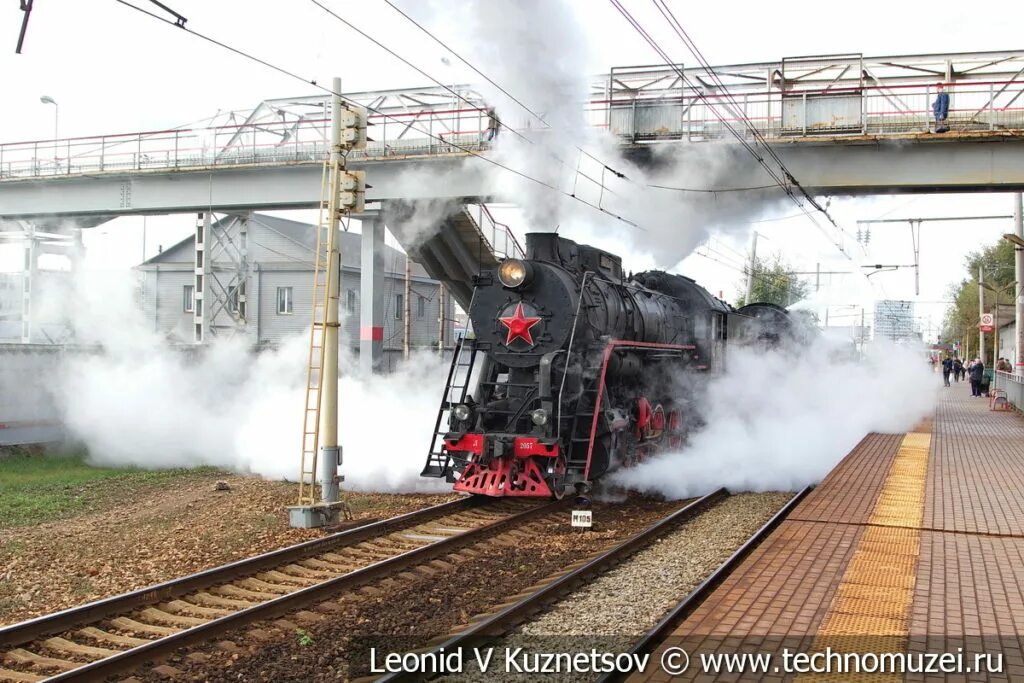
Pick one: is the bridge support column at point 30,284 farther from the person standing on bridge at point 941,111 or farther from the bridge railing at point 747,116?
the person standing on bridge at point 941,111

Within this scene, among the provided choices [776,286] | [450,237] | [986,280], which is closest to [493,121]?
[450,237]

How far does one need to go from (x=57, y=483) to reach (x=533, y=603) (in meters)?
10.6

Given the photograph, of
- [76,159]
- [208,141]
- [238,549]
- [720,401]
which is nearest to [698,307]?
[720,401]

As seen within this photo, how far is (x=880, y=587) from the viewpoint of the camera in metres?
5.94

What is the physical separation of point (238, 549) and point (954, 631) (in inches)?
262

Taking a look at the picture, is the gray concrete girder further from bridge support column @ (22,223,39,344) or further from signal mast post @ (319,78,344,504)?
signal mast post @ (319,78,344,504)

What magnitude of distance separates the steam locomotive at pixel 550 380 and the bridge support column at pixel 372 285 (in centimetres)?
856

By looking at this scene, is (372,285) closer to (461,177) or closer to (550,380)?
(461,177)

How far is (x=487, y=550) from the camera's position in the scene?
862 cm

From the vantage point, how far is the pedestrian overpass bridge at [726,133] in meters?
16.4

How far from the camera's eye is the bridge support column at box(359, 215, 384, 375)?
65.6 feet

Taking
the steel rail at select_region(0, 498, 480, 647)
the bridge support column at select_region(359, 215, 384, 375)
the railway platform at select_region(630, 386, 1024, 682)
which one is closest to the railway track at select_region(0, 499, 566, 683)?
the steel rail at select_region(0, 498, 480, 647)

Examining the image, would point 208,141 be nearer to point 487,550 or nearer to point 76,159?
point 76,159

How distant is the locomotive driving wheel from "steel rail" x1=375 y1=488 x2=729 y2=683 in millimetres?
1352
